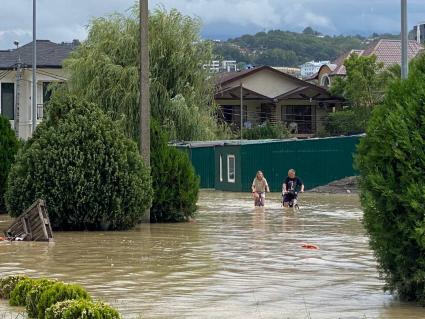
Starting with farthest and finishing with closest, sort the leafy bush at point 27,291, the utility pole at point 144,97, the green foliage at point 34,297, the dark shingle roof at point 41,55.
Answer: the dark shingle roof at point 41,55 → the utility pole at point 144,97 → the leafy bush at point 27,291 → the green foliage at point 34,297

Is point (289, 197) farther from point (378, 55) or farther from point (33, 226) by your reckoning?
point (378, 55)

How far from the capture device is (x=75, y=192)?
2198 cm

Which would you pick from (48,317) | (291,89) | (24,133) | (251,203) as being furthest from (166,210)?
(291,89)

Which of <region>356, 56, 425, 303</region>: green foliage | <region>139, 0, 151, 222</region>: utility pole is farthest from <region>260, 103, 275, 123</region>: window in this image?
<region>356, 56, 425, 303</region>: green foliage

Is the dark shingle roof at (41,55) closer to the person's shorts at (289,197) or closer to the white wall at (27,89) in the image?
the white wall at (27,89)

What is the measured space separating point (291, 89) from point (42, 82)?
Answer: 2106 centimetres

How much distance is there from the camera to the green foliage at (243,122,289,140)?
6688 cm

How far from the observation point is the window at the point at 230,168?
159 feet

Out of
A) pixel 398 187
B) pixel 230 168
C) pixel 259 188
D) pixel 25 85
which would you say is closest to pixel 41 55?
pixel 25 85

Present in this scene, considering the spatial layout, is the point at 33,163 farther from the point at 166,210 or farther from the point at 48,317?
the point at 48,317

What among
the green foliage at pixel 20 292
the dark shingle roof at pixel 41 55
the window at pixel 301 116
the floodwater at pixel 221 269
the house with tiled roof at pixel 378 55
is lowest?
the floodwater at pixel 221 269

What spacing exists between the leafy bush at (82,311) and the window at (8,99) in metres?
57.4

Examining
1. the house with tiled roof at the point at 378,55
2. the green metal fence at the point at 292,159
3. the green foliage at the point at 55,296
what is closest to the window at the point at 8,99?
the green metal fence at the point at 292,159

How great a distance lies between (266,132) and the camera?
6731cm
